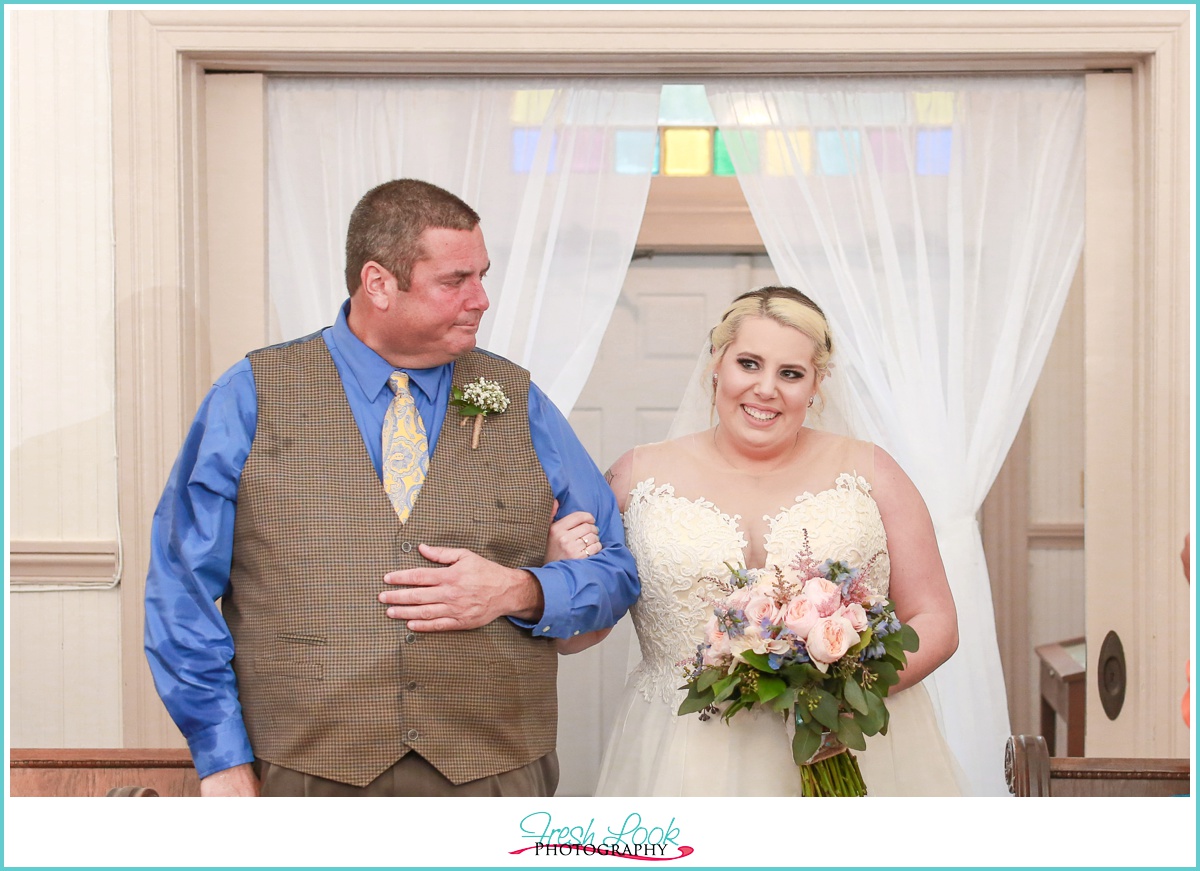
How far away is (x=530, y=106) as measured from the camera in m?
3.32

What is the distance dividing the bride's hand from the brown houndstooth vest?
0.40 ft

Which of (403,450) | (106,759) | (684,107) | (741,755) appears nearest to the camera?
(403,450)

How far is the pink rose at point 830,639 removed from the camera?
215 centimetres

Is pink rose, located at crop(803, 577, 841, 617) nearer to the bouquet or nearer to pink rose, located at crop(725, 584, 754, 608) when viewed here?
the bouquet

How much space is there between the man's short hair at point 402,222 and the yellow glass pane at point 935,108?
155 centimetres

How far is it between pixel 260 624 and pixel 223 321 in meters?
1.27

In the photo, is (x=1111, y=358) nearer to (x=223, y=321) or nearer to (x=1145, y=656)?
(x=1145, y=656)

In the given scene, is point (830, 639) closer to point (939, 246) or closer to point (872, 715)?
point (872, 715)

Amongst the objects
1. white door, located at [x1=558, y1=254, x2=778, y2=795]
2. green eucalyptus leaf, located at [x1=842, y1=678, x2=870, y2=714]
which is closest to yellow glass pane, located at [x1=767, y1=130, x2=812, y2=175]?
white door, located at [x1=558, y1=254, x2=778, y2=795]

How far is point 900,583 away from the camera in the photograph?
271 cm

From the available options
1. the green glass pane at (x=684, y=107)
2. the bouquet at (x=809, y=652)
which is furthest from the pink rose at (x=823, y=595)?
the green glass pane at (x=684, y=107)

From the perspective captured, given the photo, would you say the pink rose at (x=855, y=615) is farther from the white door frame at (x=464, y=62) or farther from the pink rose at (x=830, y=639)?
the white door frame at (x=464, y=62)

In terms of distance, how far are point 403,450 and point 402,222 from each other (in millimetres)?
481

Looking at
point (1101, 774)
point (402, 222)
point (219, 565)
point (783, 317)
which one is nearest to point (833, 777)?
point (1101, 774)
